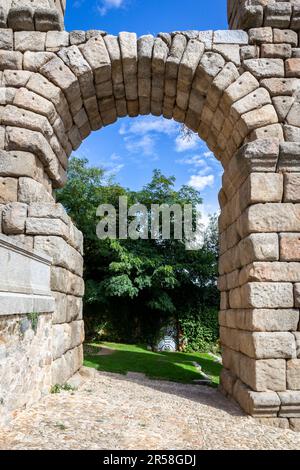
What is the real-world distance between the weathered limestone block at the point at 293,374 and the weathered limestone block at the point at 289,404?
0.08 metres

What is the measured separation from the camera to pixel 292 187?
198 inches

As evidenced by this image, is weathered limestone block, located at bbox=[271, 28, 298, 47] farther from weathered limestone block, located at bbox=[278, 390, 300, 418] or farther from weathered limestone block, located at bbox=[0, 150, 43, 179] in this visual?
weathered limestone block, located at bbox=[278, 390, 300, 418]

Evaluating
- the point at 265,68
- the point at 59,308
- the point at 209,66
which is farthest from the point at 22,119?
the point at 265,68

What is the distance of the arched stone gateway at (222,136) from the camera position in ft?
15.8

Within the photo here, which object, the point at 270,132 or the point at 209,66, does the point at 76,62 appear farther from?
the point at 270,132

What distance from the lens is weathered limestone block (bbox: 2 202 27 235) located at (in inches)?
199

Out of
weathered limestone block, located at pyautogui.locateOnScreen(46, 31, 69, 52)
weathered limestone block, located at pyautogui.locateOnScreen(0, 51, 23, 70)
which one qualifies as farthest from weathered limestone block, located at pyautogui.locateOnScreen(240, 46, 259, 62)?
weathered limestone block, located at pyautogui.locateOnScreen(0, 51, 23, 70)

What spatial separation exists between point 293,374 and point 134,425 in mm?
2034

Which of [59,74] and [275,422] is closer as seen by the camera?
[275,422]

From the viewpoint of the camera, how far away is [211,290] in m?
16.5

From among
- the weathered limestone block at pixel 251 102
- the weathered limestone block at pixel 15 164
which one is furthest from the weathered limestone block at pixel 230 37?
the weathered limestone block at pixel 15 164

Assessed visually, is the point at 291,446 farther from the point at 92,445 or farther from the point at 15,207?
the point at 15,207

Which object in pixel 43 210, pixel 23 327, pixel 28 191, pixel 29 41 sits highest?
pixel 29 41

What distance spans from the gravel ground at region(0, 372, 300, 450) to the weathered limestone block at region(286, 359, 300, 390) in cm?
52
